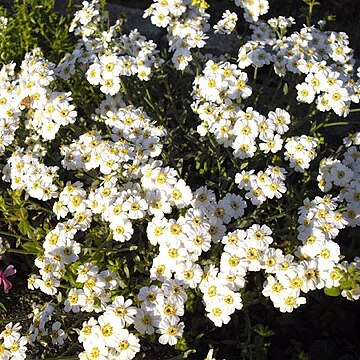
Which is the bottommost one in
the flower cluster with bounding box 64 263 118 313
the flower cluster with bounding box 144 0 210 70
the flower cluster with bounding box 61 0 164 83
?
the flower cluster with bounding box 64 263 118 313

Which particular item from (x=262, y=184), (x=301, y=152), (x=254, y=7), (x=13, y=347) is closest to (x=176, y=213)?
(x=262, y=184)

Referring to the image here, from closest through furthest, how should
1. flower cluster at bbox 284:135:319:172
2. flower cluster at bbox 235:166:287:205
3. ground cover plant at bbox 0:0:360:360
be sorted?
ground cover plant at bbox 0:0:360:360
flower cluster at bbox 235:166:287:205
flower cluster at bbox 284:135:319:172

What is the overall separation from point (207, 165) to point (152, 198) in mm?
876

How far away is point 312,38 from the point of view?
346cm

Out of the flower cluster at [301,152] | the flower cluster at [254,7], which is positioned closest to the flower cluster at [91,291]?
the flower cluster at [301,152]

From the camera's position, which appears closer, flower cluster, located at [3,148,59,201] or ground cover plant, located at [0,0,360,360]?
ground cover plant, located at [0,0,360,360]

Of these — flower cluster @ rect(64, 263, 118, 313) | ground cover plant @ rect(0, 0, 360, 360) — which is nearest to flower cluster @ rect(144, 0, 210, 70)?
ground cover plant @ rect(0, 0, 360, 360)

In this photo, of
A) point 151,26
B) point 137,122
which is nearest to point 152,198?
point 137,122

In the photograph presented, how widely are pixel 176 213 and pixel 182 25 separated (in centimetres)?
98

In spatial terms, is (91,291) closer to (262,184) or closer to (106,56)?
(262,184)

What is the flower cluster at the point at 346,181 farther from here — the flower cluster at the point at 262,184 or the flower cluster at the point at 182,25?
Answer: the flower cluster at the point at 182,25

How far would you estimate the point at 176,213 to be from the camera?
123 inches

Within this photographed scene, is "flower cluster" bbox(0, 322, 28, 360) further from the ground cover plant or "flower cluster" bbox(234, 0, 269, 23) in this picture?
"flower cluster" bbox(234, 0, 269, 23)

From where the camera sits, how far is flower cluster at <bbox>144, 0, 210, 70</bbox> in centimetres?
336
